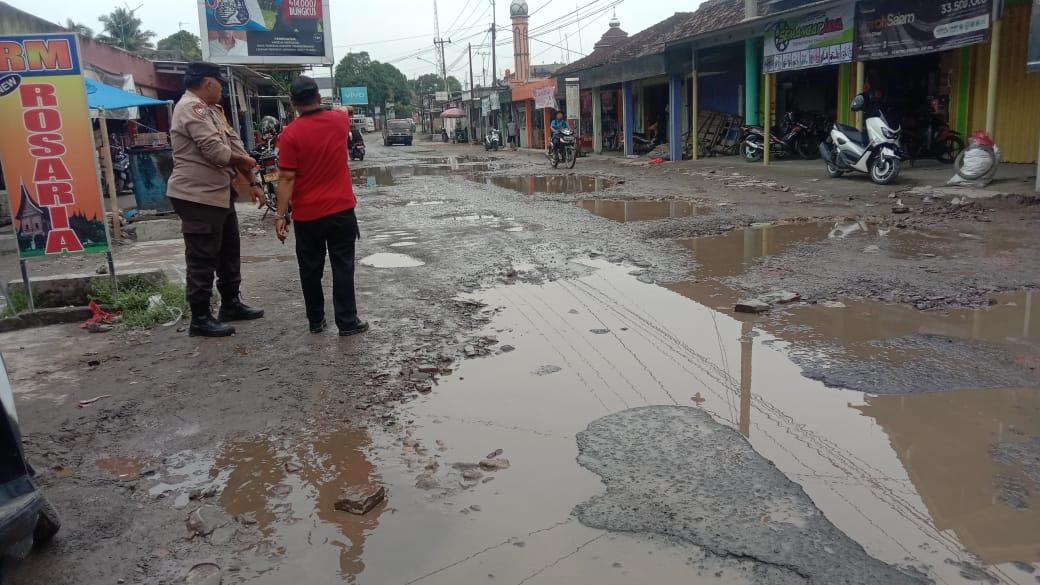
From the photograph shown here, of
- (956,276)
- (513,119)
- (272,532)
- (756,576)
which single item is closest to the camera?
(756,576)

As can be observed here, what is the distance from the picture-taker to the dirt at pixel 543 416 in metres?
2.61

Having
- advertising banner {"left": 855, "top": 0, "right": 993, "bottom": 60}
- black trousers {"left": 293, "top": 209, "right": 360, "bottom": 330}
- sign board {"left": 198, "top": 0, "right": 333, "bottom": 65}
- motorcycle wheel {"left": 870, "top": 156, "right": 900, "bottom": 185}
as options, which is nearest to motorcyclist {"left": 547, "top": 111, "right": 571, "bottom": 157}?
sign board {"left": 198, "top": 0, "right": 333, "bottom": 65}

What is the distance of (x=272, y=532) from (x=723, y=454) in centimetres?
184

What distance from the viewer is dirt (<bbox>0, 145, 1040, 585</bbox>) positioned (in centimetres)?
261

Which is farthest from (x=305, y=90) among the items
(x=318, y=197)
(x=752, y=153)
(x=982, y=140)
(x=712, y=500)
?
(x=752, y=153)

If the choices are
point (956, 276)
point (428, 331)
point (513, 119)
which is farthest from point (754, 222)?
point (513, 119)

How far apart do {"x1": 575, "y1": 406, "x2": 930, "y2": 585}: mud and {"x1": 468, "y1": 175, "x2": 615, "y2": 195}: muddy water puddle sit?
1129cm

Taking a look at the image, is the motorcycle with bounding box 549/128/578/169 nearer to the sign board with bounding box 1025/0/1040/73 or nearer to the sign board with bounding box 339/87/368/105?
the sign board with bounding box 1025/0/1040/73

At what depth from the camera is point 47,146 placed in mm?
5699

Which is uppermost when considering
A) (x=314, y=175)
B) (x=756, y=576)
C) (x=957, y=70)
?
(x=957, y=70)

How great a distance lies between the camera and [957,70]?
45.2 ft

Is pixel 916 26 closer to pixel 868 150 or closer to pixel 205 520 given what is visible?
pixel 868 150

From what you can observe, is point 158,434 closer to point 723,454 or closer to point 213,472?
point 213,472

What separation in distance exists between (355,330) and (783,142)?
14.9 m
